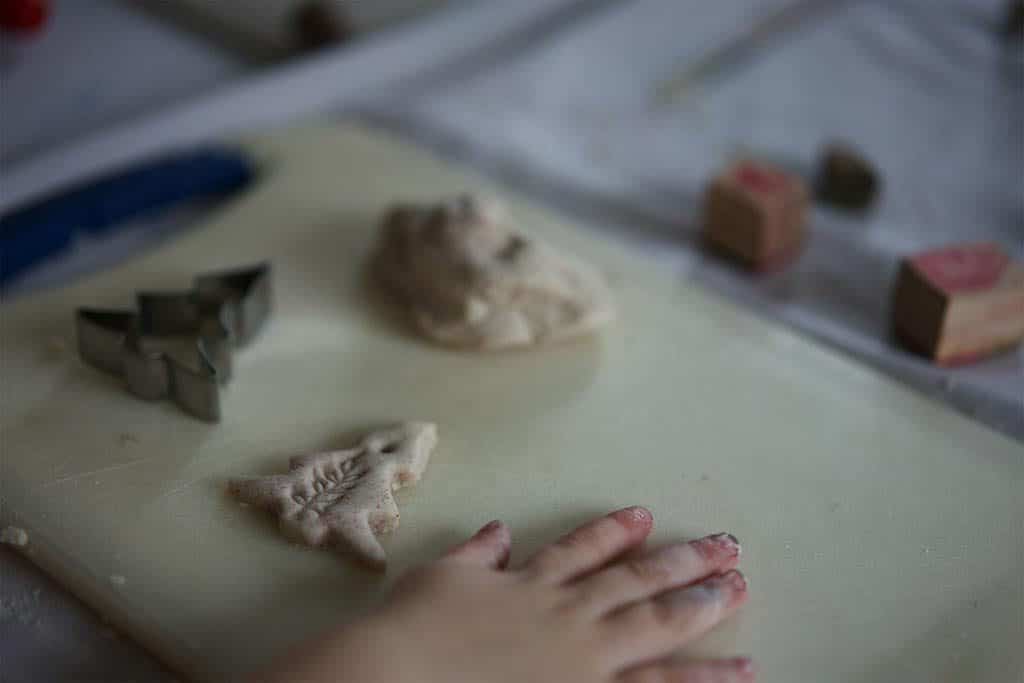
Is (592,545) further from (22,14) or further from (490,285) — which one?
(22,14)

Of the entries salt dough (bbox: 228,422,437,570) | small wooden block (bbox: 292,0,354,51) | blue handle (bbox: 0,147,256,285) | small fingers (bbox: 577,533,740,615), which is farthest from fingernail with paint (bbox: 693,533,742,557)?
small wooden block (bbox: 292,0,354,51)

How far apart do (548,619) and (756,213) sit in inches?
32.5

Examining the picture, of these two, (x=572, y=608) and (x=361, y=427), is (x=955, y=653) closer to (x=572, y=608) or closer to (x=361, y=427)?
(x=572, y=608)

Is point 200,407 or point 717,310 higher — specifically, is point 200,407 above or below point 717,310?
below

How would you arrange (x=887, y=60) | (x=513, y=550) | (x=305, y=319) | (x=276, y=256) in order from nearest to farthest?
(x=513, y=550) < (x=305, y=319) < (x=276, y=256) < (x=887, y=60)

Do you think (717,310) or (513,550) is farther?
(717,310)

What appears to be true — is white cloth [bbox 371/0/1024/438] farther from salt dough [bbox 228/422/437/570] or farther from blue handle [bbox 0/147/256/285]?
salt dough [bbox 228/422/437/570]

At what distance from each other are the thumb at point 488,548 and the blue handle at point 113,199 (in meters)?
0.85

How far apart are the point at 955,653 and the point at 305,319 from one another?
0.84m

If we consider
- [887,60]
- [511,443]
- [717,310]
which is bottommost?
[511,443]

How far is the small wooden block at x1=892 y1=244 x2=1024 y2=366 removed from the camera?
1.36m

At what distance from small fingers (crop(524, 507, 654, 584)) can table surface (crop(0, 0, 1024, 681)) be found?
55 cm

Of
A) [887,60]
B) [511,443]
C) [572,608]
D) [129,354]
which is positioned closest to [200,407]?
[129,354]

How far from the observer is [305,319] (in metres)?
1.39
